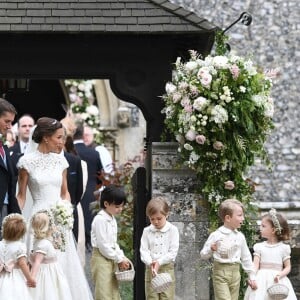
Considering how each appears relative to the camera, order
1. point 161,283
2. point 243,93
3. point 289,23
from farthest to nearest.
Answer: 1. point 289,23
2. point 243,93
3. point 161,283

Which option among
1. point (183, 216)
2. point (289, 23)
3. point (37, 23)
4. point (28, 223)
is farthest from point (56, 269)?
point (289, 23)

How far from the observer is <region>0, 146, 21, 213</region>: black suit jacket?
444 inches

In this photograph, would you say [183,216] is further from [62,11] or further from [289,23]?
[289,23]

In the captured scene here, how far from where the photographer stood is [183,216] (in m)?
12.5

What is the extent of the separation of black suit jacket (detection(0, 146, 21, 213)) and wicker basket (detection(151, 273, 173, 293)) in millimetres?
1218

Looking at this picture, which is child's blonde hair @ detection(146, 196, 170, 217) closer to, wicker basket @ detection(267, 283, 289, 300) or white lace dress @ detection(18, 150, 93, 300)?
white lace dress @ detection(18, 150, 93, 300)

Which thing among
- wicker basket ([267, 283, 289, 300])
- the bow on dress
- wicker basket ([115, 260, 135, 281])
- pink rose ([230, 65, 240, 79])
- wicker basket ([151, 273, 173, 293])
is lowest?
wicker basket ([267, 283, 289, 300])

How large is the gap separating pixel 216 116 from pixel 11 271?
2.29 m

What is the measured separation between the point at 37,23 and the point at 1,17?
339 millimetres

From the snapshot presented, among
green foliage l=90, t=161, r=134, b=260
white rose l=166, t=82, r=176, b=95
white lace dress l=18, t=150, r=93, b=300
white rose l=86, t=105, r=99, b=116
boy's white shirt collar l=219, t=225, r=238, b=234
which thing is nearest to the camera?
boy's white shirt collar l=219, t=225, r=238, b=234

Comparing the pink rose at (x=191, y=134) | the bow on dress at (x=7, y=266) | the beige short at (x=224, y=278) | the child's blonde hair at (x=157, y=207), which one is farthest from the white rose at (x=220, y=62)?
the bow on dress at (x=7, y=266)

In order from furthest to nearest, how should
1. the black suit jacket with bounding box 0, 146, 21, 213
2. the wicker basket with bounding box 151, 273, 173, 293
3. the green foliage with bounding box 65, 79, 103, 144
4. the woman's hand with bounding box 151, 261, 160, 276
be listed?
the green foliage with bounding box 65, 79, 103, 144 < the woman's hand with bounding box 151, 261, 160, 276 < the wicker basket with bounding box 151, 273, 173, 293 < the black suit jacket with bounding box 0, 146, 21, 213

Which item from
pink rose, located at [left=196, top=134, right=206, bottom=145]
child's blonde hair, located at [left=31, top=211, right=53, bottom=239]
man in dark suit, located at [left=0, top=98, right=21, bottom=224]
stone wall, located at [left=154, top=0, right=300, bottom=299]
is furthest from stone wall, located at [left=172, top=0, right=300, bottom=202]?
man in dark suit, located at [left=0, top=98, right=21, bottom=224]

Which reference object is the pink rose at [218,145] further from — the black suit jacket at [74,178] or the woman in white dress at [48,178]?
the black suit jacket at [74,178]
